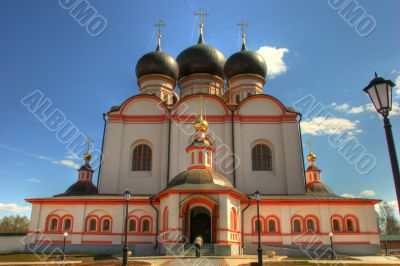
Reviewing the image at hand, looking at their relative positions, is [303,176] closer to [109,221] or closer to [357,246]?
[357,246]

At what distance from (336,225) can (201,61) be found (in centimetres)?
1585

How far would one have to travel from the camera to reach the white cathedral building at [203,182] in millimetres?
18344

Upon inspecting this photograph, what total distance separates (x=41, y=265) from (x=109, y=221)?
289 inches

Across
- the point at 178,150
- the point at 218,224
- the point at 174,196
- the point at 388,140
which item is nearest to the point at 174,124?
the point at 178,150

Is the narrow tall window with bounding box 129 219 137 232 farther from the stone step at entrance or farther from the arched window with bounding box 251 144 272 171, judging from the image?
the arched window with bounding box 251 144 272 171

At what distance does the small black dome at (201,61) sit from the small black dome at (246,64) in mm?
1194

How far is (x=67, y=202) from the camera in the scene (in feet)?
67.5

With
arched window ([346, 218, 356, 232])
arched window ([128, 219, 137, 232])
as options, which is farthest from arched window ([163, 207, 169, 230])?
arched window ([346, 218, 356, 232])

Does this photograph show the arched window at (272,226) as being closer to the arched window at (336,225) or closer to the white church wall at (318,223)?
the white church wall at (318,223)

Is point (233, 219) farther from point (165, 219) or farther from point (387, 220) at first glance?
point (387, 220)

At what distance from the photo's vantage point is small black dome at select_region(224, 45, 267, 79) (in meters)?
27.3

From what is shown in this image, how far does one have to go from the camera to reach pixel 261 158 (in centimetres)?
2319

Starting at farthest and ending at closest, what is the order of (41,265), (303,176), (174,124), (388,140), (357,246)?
1. (174,124)
2. (303,176)
3. (357,246)
4. (41,265)
5. (388,140)

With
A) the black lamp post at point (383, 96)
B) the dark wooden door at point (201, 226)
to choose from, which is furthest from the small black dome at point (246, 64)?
the black lamp post at point (383, 96)
